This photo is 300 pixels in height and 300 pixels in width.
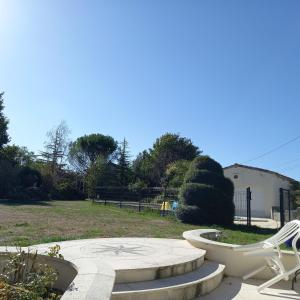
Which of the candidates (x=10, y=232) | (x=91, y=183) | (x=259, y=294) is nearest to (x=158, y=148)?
(x=91, y=183)

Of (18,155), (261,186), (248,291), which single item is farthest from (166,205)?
(18,155)

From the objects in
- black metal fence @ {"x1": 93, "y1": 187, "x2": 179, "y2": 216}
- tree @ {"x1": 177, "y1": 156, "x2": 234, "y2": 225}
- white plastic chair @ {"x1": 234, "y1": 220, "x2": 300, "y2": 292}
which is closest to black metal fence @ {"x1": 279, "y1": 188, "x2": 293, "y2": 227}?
tree @ {"x1": 177, "y1": 156, "x2": 234, "y2": 225}

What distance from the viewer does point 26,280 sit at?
4.55 metres

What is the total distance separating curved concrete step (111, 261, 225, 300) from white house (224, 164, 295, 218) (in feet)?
79.0

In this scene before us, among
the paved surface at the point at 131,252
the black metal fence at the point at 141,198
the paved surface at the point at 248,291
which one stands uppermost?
the black metal fence at the point at 141,198

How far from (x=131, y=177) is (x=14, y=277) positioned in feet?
169

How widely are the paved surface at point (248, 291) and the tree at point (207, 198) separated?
885cm

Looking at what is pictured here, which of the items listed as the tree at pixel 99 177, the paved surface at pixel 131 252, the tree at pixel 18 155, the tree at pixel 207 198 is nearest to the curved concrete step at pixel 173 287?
the paved surface at pixel 131 252

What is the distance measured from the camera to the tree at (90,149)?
58500 millimetres

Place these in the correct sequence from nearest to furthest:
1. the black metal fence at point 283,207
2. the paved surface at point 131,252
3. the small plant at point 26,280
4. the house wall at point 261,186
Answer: the small plant at point 26,280 → the paved surface at point 131,252 → the black metal fence at point 283,207 → the house wall at point 261,186

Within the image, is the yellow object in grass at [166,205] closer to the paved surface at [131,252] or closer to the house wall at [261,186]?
the house wall at [261,186]

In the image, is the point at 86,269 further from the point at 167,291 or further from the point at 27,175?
the point at 27,175

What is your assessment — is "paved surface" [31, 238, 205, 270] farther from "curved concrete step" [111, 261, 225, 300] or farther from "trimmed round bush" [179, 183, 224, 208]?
"trimmed round bush" [179, 183, 224, 208]

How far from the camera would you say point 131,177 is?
56.2 meters
